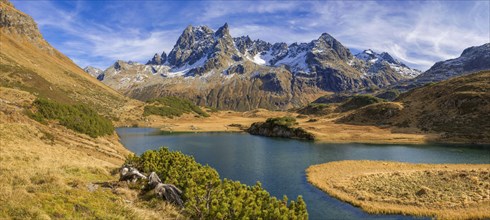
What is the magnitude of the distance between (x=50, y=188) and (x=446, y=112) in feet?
496

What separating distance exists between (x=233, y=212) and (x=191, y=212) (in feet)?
11.1

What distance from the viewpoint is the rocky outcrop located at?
435 feet

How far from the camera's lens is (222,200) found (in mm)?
24922

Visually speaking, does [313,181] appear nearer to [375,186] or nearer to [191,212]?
[375,186]

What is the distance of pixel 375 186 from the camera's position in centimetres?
4959

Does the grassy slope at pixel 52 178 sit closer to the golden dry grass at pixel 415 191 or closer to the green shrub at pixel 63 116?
the green shrub at pixel 63 116

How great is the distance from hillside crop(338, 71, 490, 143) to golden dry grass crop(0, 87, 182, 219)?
394 feet

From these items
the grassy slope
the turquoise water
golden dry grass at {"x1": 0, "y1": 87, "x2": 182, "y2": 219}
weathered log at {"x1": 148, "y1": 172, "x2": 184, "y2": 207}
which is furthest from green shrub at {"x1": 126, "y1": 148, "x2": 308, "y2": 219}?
the turquoise water

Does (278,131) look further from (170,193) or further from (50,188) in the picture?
(50,188)

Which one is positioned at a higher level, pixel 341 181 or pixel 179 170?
pixel 179 170

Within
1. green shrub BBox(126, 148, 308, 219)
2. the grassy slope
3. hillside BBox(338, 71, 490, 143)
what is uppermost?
hillside BBox(338, 71, 490, 143)

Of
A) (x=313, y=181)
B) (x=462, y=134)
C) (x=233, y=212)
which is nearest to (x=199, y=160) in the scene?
(x=313, y=181)

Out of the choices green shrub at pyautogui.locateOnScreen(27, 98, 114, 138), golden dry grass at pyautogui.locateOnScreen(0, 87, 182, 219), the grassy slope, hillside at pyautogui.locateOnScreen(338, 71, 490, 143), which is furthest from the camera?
hillside at pyautogui.locateOnScreen(338, 71, 490, 143)

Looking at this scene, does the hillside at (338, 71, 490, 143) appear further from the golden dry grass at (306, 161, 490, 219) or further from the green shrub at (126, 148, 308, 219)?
the green shrub at (126, 148, 308, 219)
